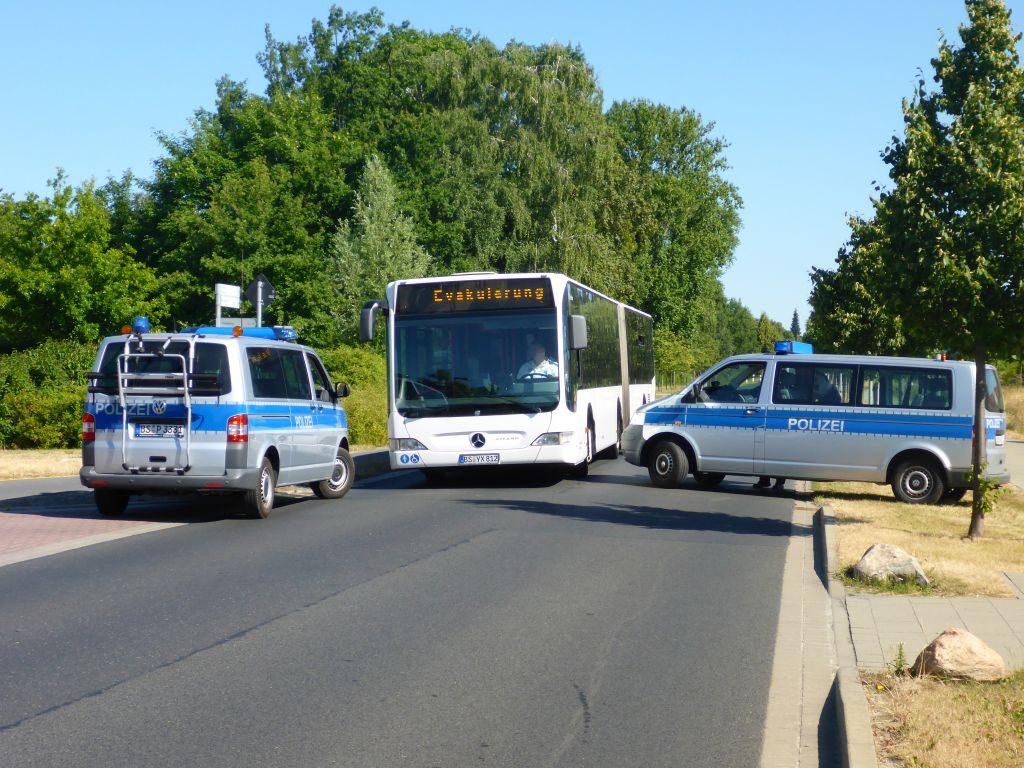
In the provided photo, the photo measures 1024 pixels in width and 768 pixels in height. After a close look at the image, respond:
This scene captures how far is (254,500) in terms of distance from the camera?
1452cm

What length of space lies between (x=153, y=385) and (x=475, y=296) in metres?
5.87

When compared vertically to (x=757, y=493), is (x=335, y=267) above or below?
above

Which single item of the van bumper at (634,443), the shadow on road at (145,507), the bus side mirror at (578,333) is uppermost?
the bus side mirror at (578,333)

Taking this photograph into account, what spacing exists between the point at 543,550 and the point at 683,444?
771cm

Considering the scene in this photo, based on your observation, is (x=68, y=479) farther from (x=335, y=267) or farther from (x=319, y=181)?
(x=319, y=181)

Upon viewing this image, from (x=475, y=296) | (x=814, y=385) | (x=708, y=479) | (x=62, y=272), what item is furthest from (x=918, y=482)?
(x=62, y=272)

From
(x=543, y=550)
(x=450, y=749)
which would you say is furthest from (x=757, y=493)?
(x=450, y=749)

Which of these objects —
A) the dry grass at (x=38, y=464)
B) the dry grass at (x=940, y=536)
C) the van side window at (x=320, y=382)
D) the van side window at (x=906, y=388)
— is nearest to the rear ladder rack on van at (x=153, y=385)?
the van side window at (x=320, y=382)

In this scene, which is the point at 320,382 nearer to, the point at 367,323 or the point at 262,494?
the point at 367,323

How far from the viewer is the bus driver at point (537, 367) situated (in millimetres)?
18297

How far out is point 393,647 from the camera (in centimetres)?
761

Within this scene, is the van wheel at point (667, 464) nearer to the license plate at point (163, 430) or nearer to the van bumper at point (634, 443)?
the van bumper at point (634, 443)

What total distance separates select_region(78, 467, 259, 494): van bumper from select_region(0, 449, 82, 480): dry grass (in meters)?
6.53

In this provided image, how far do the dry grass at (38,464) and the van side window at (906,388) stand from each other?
12.8 meters
